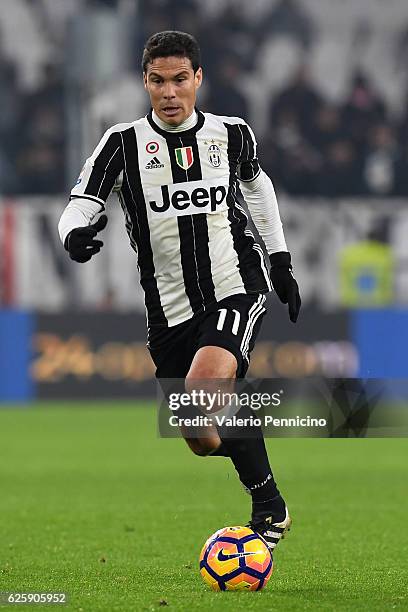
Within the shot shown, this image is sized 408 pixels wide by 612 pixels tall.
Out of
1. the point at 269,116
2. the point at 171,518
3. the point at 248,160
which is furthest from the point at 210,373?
the point at 269,116

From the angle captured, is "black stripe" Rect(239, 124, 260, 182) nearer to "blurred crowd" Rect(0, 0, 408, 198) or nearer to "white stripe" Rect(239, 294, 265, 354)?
"white stripe" Rect(239, 294, 265, 354)

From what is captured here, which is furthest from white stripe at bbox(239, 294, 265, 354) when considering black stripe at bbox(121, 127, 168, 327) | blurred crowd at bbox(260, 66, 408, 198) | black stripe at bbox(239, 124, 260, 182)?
blurred crowd at bbox(260, 66, 408, 198)

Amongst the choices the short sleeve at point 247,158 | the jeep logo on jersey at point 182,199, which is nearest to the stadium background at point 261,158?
the short sleeve at point 247,158

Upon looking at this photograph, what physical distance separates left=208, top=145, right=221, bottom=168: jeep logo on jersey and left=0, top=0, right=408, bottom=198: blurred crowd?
42.2 feet

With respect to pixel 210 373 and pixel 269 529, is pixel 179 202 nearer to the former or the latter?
pixel 210 373

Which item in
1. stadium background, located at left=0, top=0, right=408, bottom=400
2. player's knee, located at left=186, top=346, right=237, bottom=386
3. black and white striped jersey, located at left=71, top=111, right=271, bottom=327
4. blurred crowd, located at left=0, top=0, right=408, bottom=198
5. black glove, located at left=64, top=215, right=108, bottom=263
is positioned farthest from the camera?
blurred crowd, located at left=0, top=0, right=408, bottom=198

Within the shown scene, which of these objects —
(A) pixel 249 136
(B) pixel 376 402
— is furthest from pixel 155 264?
(B) pixel 376 402

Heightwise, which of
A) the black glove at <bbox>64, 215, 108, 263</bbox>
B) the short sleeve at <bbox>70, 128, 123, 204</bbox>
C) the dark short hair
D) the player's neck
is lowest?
the black glove at <bbox>64, 215, 108, 263</bbox>

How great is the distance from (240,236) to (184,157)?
1.32ft

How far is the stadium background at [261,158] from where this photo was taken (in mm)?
15469

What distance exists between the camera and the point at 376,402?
4.61m

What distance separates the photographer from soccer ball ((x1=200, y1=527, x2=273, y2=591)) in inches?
185

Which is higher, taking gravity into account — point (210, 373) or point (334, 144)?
point (334, 144)

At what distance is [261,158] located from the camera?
18188 mm
